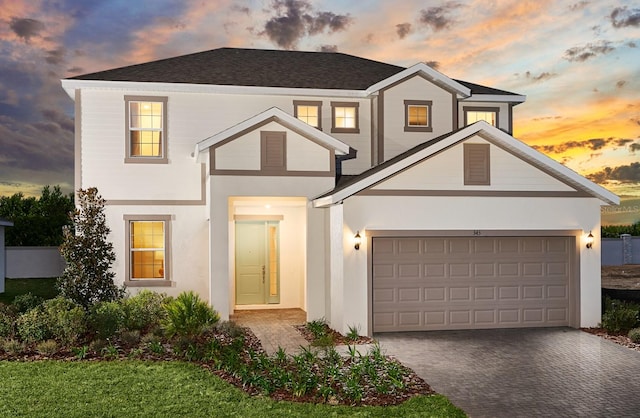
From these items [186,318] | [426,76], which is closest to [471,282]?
[186,318]

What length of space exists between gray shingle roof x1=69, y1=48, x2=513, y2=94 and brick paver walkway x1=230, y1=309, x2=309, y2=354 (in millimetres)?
6825

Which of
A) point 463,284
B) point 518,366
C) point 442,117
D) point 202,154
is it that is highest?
point 442,117

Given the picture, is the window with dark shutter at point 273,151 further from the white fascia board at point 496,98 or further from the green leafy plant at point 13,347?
the green leafy plant at point 13,347

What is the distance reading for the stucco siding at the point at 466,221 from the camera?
1430 centimetres

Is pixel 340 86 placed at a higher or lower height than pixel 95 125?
higher

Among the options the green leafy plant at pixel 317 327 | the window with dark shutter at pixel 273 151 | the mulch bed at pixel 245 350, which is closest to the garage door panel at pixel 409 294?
the mulch bed at pixel 245 350

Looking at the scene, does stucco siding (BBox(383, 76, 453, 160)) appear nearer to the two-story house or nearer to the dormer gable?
the two-story house

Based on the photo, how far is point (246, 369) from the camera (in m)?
10.2

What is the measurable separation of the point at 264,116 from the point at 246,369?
7.76 meters

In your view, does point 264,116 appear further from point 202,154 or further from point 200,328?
point 200,328

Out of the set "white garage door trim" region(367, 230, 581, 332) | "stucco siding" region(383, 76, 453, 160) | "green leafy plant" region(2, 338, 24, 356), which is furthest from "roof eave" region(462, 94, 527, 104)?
"green leafy plant" region(2, 338, 24, 356)

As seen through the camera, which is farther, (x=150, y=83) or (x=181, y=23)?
(x=181, y=23)

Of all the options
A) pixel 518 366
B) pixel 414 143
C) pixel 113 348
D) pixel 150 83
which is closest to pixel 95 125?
pixel 150 83

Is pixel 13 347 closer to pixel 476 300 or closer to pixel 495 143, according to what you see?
pixel 476 300
